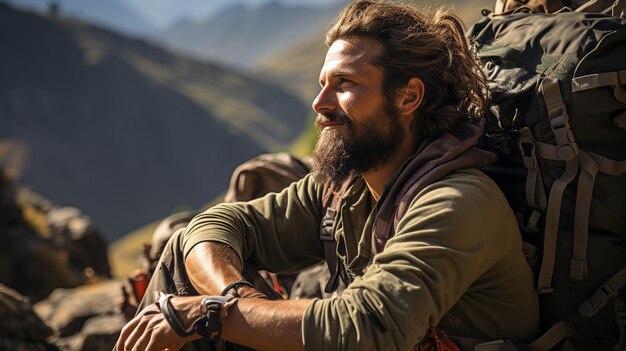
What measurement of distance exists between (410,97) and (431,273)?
1.14 meters

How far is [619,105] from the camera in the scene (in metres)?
3.30

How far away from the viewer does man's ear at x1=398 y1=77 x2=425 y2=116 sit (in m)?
3.69

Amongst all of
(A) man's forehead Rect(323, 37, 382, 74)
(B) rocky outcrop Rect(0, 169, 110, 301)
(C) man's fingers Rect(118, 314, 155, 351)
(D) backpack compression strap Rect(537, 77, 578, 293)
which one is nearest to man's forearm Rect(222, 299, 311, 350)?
(C) man's fingers Rect(118, 314, 155, 351)

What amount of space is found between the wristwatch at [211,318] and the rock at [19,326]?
11.1 ft

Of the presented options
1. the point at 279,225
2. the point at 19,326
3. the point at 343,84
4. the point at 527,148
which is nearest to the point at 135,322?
the point at 279,225

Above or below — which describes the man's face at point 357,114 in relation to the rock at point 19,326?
above

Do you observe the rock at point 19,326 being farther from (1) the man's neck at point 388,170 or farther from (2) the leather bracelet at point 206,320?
(1) the man's neck at point 388,170

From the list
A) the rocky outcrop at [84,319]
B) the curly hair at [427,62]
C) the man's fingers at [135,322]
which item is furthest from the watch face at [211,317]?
the rocky outcrop at [84,319]

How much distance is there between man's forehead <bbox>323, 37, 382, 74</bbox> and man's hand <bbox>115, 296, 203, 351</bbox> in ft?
4.60

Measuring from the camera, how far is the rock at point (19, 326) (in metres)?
5.93

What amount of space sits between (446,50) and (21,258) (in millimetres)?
13719

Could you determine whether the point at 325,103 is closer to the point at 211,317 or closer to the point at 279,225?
the point at 279,225

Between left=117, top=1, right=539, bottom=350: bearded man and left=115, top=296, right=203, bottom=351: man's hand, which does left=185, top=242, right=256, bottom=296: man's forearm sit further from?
left=115, top=296, right=203, bottom=351: man's hand

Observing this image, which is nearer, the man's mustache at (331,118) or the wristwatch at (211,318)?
the wristwatch at (211,318)
